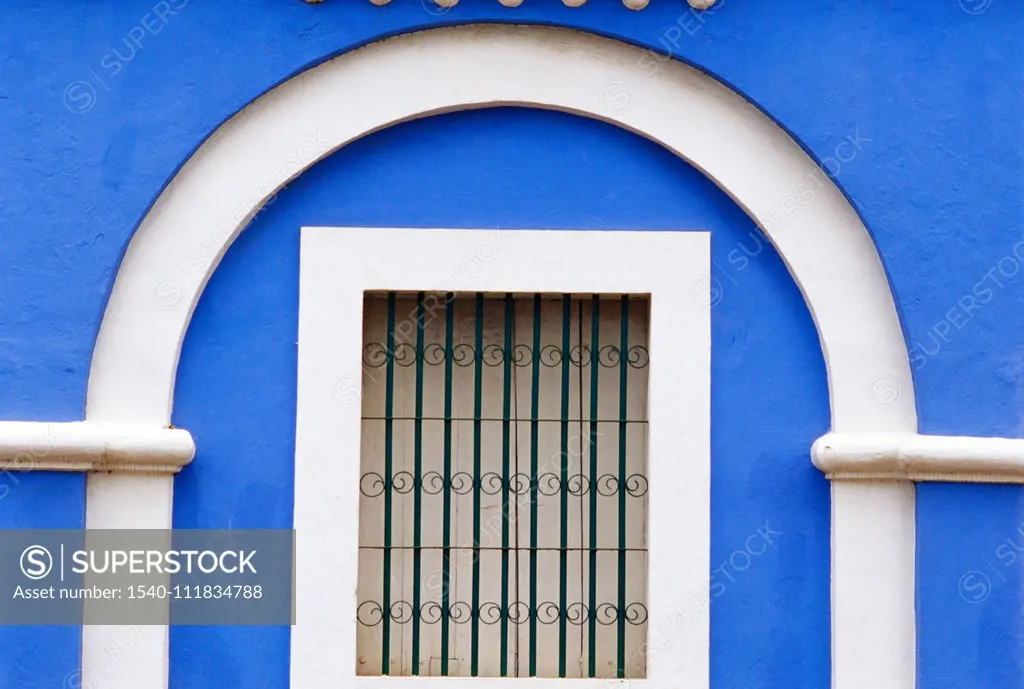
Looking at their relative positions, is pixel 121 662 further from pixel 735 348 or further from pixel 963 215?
pixel 963 215

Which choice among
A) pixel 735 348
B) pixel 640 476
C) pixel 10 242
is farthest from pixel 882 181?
pixel 10 242

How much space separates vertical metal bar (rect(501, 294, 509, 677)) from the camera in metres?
7.00

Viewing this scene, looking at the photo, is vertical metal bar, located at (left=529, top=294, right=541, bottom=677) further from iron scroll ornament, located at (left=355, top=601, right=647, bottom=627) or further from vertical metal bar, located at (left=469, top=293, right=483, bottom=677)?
vertical metal bar, located at (left=469, top=293, right=483, bottom=677)

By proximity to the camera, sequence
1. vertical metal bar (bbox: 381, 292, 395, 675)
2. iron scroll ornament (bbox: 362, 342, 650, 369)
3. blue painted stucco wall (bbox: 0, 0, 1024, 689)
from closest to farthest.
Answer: blue painted stucco wall (bbox: 0, 0, 1024, 689) → vertical metal bar (bbox: 381, 292, 395, 675) → iron scroll ornament (bbox: 362, 342, 650, 369)

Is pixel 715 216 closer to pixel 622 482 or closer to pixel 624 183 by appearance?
pixel 624 183

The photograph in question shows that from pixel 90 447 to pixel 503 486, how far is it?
172 centimetres

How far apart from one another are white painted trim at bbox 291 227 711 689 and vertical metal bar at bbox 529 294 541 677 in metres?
0.18

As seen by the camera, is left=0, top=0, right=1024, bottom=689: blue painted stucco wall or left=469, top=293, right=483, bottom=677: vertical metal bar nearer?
left=0, top=0, right=1024, bottom=689: blue painted stucco wall

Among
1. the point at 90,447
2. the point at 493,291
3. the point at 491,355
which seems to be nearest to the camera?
the point at 90,447

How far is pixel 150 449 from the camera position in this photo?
264 inches

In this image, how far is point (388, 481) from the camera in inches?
277

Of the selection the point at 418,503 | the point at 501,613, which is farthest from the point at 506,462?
the point at 501,613

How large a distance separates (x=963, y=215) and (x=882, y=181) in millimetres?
369

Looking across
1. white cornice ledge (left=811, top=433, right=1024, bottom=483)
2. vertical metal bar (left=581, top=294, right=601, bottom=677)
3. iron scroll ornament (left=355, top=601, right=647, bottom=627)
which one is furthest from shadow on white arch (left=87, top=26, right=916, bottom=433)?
iron scroll ornament (left=355, top=601, right=647, bottom=627)
